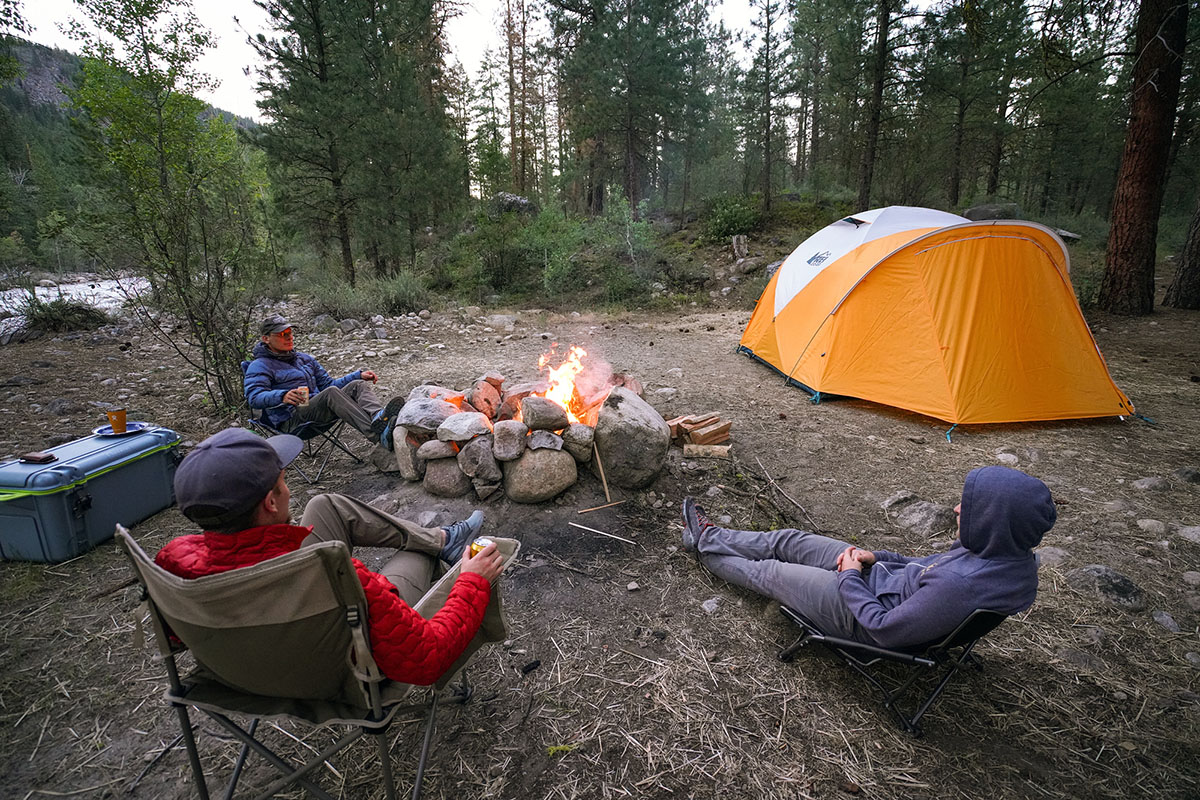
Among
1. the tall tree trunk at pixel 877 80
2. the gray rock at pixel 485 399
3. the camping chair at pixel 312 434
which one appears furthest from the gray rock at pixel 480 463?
the tall tree trunk at pixel 877 80

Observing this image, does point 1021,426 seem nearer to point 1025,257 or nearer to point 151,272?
point 1025,257

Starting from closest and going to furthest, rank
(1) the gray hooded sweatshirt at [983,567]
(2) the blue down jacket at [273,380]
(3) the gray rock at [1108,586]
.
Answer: (1) the gray hooded sweatshirt at [983,567] < (3) the gray rock at [1108,586] < (2) the blue down jacket at [273,380]

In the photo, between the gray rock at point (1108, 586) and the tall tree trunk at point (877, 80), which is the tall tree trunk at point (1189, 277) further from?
the gray rock at point (1108, 586)

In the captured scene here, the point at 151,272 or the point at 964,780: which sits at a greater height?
the point at 151,272

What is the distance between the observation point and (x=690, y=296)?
504 inches

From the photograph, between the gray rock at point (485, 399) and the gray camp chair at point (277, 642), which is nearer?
the gray camp chair at point (277, 642)

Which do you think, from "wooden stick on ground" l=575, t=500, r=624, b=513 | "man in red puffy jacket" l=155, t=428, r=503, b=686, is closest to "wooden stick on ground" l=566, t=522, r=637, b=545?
"wooden stick on ground" l=575, t=500, r=624, b=513

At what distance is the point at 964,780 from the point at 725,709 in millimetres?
865

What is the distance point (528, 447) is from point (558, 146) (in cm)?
2487

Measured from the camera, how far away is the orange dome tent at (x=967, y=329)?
16.1 feet

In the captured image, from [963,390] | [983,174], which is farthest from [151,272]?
[983,174]

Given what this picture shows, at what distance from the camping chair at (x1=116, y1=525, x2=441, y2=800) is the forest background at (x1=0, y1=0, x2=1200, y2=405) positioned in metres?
4.75

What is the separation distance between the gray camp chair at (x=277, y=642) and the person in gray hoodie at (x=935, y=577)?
183cm

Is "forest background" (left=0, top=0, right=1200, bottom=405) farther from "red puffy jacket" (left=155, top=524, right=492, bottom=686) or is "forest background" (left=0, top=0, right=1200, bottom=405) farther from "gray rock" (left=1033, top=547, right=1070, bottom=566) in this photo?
"gray rock" (left=1033, top=547, right=1070, bottom=566)
